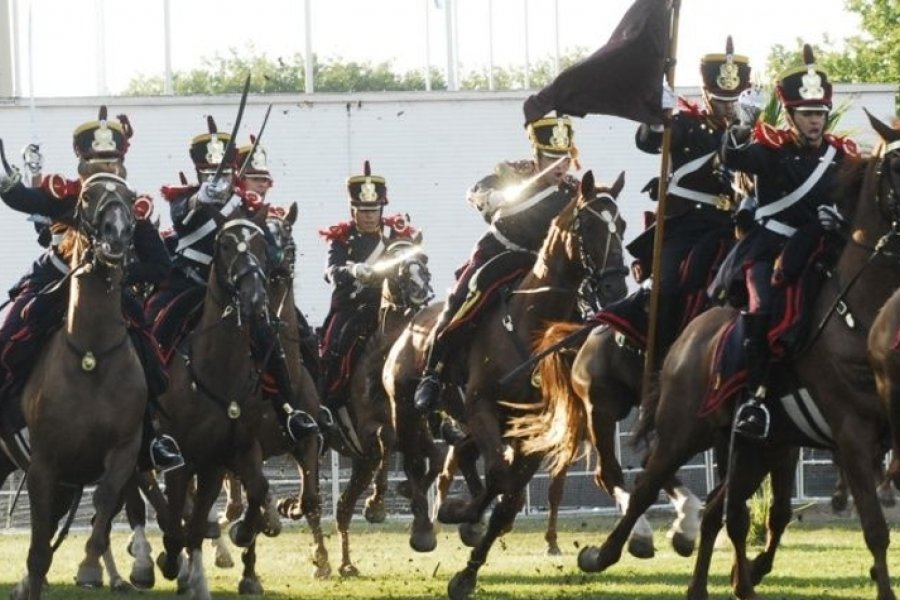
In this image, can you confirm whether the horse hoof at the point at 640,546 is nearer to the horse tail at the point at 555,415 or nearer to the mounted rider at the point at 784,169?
the horse tail at the point at 555,415

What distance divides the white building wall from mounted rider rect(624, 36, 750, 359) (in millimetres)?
27134

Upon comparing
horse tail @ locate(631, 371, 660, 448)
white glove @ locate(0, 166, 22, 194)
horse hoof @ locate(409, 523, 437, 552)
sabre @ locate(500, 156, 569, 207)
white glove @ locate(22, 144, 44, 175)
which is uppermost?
white glove @ locate(22, 144, 44, 175)

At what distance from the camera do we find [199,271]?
1691cm

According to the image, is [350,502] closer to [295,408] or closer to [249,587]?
[295,408]

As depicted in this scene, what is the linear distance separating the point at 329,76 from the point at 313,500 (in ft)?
274

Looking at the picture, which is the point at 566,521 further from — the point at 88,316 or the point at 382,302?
the point at 88,316

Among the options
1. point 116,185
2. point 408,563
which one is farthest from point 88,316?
point 408,563

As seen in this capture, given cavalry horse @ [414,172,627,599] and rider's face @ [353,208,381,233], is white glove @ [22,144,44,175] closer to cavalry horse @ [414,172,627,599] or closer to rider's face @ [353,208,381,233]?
cavalry horse @ [414,172,627,599]

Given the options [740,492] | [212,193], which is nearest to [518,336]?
[212,193]

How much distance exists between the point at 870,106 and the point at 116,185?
3118 cm

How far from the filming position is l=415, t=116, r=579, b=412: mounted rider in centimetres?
1653

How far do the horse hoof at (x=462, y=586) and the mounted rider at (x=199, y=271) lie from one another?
2.35 meters

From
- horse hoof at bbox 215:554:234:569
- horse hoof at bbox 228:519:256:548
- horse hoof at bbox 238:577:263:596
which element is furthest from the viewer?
horse hoof at bbox 215:554:234:569

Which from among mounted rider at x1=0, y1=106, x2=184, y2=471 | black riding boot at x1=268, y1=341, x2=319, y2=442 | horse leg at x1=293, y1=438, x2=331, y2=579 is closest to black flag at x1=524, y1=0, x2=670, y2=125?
mounted rider at x1=0, y1=106, x2=184, y2=471
